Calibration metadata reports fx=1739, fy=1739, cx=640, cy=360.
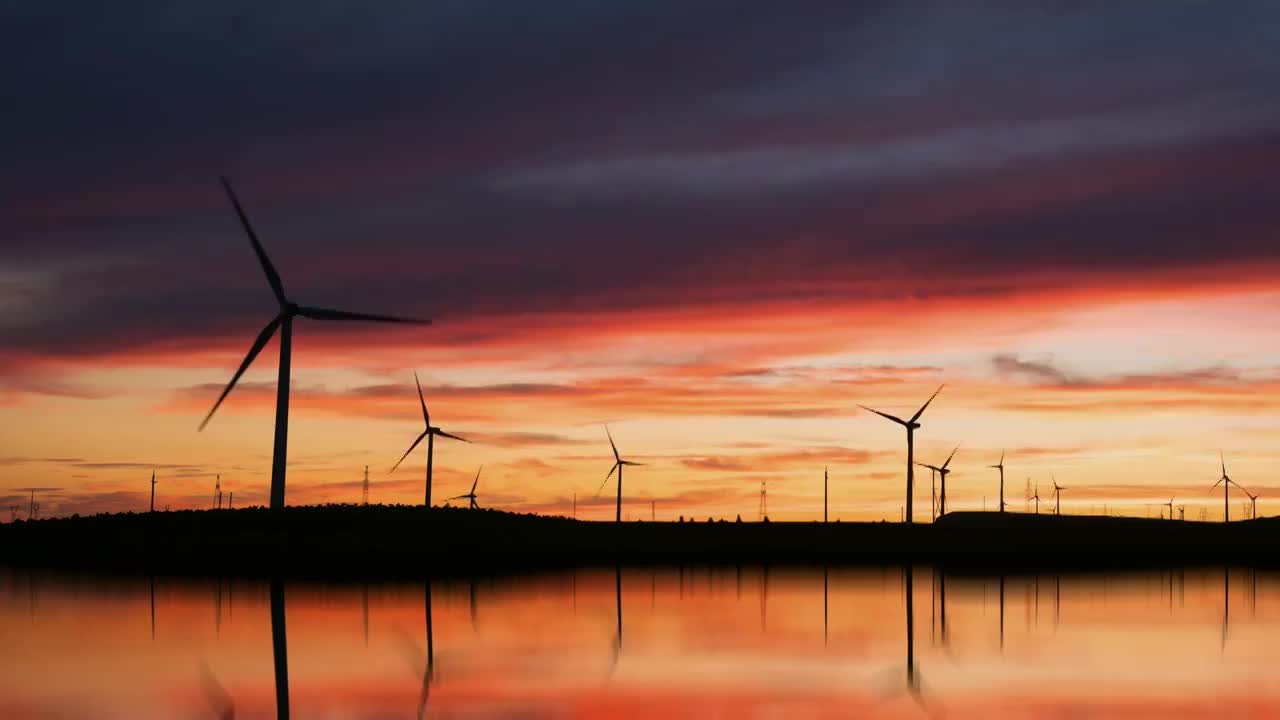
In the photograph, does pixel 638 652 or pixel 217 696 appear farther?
pixel 638 652

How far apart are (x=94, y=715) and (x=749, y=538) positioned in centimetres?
12824

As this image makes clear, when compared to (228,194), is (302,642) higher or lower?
lower

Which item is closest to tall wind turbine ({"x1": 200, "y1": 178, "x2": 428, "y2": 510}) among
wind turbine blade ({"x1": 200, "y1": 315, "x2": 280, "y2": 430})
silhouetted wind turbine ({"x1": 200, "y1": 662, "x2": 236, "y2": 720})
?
wind turbine blade ({"x1": 200, "y1": 315, "x2": 280, "y2": 430})

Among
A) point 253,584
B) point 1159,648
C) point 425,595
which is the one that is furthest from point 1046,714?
point 253,584

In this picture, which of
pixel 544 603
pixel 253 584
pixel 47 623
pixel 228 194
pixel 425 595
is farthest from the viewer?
pixel 228 194

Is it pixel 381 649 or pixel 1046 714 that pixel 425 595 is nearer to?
pixel 381 649

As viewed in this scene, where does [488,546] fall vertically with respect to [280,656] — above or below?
below

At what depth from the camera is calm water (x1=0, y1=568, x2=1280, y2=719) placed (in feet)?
133

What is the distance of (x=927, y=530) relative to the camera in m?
171

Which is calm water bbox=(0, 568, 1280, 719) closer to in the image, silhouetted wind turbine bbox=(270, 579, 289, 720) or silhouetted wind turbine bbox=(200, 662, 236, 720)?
silhouetted wind turbine bbox=(200, 662, 236, 720)

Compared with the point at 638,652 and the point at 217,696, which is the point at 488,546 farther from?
the point at 217,696

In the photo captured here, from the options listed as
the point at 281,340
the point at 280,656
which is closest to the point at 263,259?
the point at 281,340

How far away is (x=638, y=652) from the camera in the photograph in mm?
53188

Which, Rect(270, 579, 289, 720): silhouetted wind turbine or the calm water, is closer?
Rect(270, 579, 289, 720): silhouetted wind turbine
